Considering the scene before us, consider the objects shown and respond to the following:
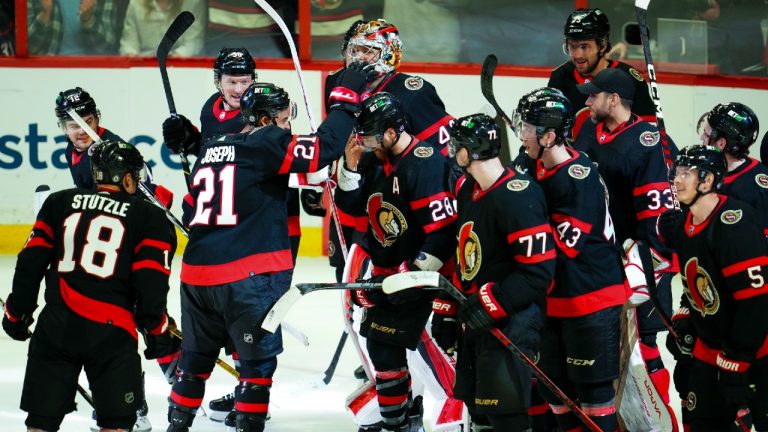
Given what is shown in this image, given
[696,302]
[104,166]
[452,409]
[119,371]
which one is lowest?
[452,409]

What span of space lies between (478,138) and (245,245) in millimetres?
1051

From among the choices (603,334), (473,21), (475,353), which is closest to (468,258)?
(475,353)

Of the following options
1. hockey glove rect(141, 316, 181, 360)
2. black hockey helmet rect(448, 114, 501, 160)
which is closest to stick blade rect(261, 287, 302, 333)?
hockey glove rect(141, 316, 181, 360)

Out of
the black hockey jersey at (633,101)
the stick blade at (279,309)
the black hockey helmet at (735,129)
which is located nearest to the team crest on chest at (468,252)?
the stick blade at (279,309)

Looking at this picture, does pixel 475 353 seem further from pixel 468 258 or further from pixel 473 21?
pixel 473 21

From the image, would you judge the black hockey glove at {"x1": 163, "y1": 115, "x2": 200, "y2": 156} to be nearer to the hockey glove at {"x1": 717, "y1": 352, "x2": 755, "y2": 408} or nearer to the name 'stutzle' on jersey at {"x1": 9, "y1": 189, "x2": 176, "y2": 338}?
the name 'stutzle' on jersey at {"x1": 9, "y1": 189, "x2": 176, "y2": 338}

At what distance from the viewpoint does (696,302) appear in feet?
14.8

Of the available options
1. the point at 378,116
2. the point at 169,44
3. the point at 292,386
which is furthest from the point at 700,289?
the point at 169,44

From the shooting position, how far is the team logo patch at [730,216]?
14.4ft

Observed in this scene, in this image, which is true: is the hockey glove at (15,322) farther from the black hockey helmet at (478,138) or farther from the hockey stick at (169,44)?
the hockey stick at (169,44)

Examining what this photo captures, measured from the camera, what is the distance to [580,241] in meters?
4.71

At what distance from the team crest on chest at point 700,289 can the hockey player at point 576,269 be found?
359mm

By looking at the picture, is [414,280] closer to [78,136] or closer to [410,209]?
[410,209]

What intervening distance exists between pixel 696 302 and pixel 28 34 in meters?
6.51
